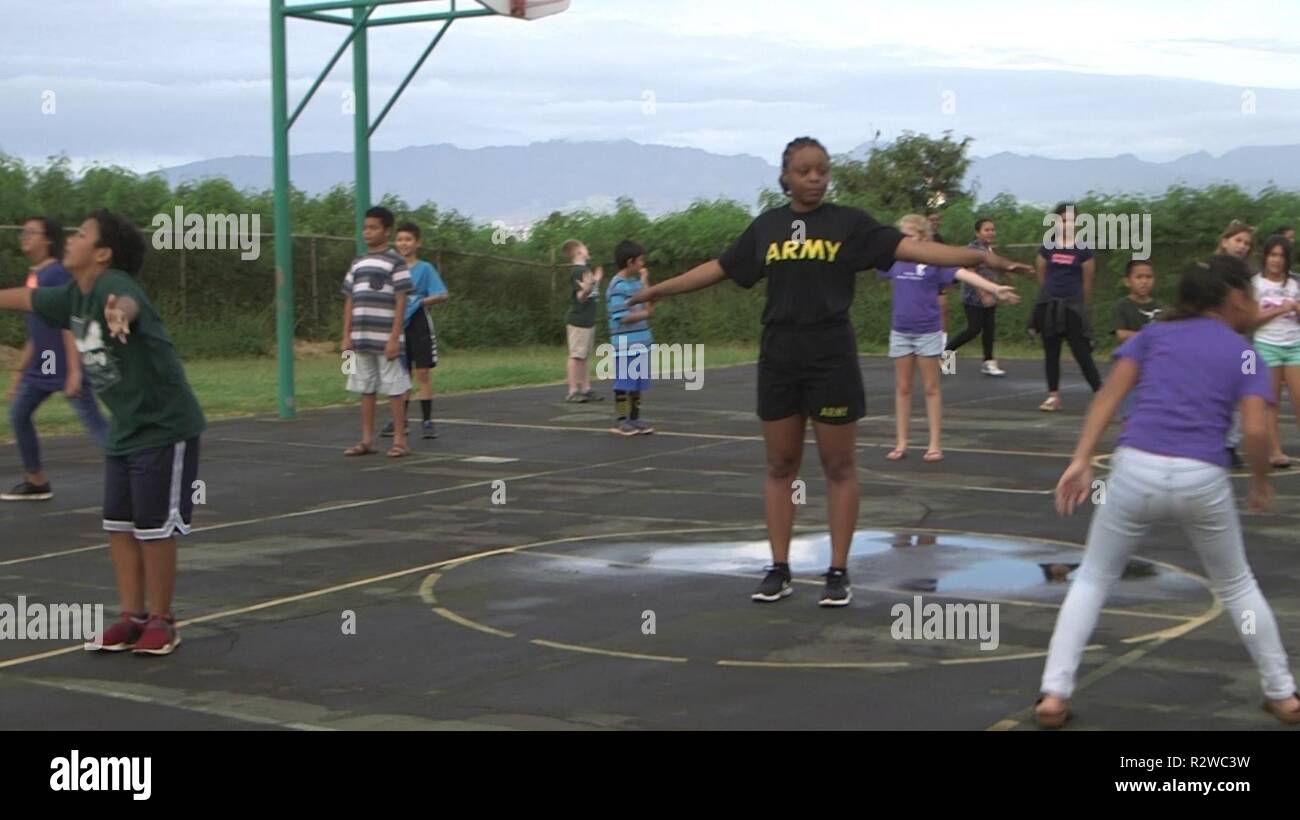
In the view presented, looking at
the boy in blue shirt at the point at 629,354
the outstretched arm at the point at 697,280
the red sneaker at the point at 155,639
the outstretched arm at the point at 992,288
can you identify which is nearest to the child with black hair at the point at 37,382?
the red sneaker at the point at 155,639

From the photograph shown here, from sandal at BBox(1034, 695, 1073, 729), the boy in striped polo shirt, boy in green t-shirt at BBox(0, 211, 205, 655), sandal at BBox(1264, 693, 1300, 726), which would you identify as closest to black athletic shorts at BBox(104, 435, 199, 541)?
boy in green t-shirt at BBox(0, 211, 205, 655)

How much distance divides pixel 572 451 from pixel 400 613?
268 inches

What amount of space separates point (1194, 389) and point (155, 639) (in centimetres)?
452

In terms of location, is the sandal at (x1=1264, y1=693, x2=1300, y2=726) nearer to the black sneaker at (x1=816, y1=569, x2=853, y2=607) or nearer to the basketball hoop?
the black sneaker at (x1=816, y1=569, x2=853, y2=607)

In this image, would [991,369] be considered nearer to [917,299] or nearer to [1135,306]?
[917,299]

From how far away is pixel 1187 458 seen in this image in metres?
6.06

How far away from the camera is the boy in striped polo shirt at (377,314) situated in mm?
14492

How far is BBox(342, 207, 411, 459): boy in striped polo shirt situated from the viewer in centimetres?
1449

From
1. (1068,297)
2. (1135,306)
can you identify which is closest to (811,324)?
(1135,306)

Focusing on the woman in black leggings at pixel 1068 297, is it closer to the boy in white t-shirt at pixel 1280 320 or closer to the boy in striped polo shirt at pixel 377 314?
the boy in white t-shirt at pixel 1280 320

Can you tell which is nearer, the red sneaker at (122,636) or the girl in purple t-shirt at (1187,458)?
the girl in purple t-shirt at (1187,458)

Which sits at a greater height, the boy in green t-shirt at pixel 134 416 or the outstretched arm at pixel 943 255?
the outstretched arm at pixel 943 255

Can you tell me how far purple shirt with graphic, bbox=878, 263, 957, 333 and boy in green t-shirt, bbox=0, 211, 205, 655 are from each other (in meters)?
7.35

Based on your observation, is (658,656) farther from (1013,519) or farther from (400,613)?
(1013,519)
